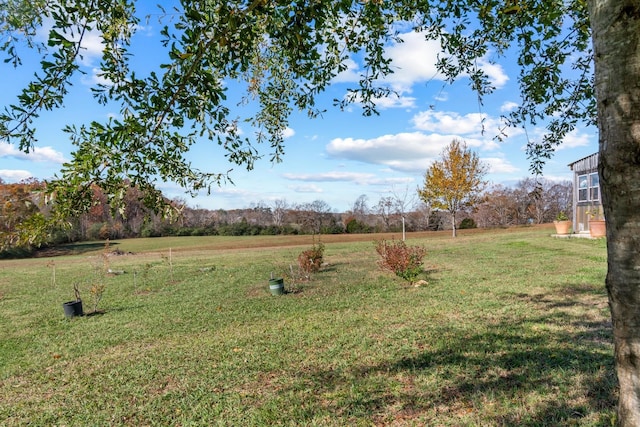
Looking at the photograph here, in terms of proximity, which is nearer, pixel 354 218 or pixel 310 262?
pixel 310 262

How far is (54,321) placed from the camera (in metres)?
8.87

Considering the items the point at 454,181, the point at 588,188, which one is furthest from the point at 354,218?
the point at 588,188

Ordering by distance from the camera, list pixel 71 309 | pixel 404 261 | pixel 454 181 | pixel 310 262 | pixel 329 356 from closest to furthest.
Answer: pixel 329 356 < pixel 71 309 < pixel 404 261 < pixel 310 262 < pixel 454 181

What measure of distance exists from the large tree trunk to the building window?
2149cm

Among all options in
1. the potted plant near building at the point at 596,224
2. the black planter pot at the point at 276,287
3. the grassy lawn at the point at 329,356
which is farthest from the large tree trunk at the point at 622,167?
the potted plant near building at the point at 596,224

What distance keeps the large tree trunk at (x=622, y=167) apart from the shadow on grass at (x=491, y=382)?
2.20 meters

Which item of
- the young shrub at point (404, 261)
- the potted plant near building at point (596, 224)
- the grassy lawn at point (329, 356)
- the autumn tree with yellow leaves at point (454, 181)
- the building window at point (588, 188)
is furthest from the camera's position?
the autumn tree with yellow leaves at point (454, 181)

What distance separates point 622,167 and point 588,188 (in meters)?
22.6

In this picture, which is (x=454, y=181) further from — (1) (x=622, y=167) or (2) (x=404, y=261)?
(1) (x=622, y=167)

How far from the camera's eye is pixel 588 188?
1975cm

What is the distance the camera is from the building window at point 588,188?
19219 millimetres

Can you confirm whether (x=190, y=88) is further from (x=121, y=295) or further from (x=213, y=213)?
(x=213, y=213)

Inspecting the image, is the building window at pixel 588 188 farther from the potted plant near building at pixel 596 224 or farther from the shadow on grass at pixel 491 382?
the shadow on grass at pixel 491 382

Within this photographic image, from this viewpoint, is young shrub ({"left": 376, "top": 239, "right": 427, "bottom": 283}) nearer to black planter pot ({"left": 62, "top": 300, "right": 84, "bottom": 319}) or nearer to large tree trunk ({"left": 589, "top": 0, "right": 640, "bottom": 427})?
black planter pot ({"left": 62, "top": 300, "right": 84, "bottom": 319})
